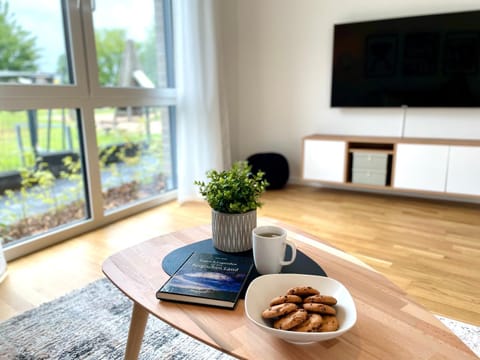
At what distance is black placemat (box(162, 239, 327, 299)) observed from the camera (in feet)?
3.15

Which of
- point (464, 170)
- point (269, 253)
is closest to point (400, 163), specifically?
point (464, 170)

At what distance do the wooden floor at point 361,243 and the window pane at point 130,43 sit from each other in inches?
42.2

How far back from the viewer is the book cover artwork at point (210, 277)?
0.86m

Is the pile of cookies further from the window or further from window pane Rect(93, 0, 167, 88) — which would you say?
window pane Rect(93, 0, 167, 88)

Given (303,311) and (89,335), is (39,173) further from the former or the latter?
(303,311)

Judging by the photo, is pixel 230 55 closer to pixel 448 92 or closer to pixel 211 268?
pixel 448 92

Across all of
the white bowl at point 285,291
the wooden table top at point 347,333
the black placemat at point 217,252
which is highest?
the white bowl at point 285,291

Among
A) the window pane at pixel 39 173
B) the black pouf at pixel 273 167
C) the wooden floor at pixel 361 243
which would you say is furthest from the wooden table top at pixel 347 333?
the black pouf at pixel 273 167

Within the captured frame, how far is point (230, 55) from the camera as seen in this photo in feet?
11.9

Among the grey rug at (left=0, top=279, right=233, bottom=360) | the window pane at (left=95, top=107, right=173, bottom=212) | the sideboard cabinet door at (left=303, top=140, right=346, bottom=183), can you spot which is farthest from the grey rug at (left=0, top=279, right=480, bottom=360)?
the sideboard cabinet door at (left=303, top=140, right=346, bottom=183)

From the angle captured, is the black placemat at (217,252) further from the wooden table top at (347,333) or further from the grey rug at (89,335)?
the grey rug at (89,335)

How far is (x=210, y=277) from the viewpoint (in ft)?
3.03

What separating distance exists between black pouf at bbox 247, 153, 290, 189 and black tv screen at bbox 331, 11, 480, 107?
2.39 ft

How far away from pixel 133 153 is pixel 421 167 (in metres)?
2.31
